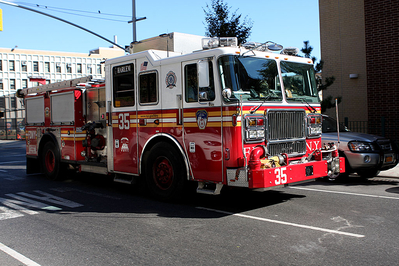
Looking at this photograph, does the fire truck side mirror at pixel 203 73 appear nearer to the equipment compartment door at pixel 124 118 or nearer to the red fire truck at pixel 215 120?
the red fire truck at pixel 215 120

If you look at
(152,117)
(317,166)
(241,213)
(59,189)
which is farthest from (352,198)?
(59,189)

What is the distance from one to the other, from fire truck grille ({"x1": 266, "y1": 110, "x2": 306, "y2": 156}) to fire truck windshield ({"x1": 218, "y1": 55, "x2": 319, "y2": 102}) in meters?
0.29

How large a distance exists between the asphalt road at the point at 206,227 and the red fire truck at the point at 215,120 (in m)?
0.57

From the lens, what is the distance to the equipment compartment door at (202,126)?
656cm

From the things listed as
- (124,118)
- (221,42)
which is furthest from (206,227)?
(124,118)

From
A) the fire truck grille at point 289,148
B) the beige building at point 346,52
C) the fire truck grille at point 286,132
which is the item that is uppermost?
the beige building at point 346,52

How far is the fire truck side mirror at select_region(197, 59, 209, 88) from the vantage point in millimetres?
6530

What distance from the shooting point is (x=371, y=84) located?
49.0 ft

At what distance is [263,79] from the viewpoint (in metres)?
6.94

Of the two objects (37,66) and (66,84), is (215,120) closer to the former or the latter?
(66,84)

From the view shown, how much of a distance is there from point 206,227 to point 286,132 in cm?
231

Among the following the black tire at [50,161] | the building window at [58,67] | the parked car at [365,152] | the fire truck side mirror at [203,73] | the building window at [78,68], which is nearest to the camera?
the fire truck side mirror at [203,73]

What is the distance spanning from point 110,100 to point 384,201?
5760mm

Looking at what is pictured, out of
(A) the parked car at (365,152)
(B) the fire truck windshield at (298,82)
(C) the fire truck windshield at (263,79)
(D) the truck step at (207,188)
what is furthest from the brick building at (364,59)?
(D) the truck step at (207,188)
